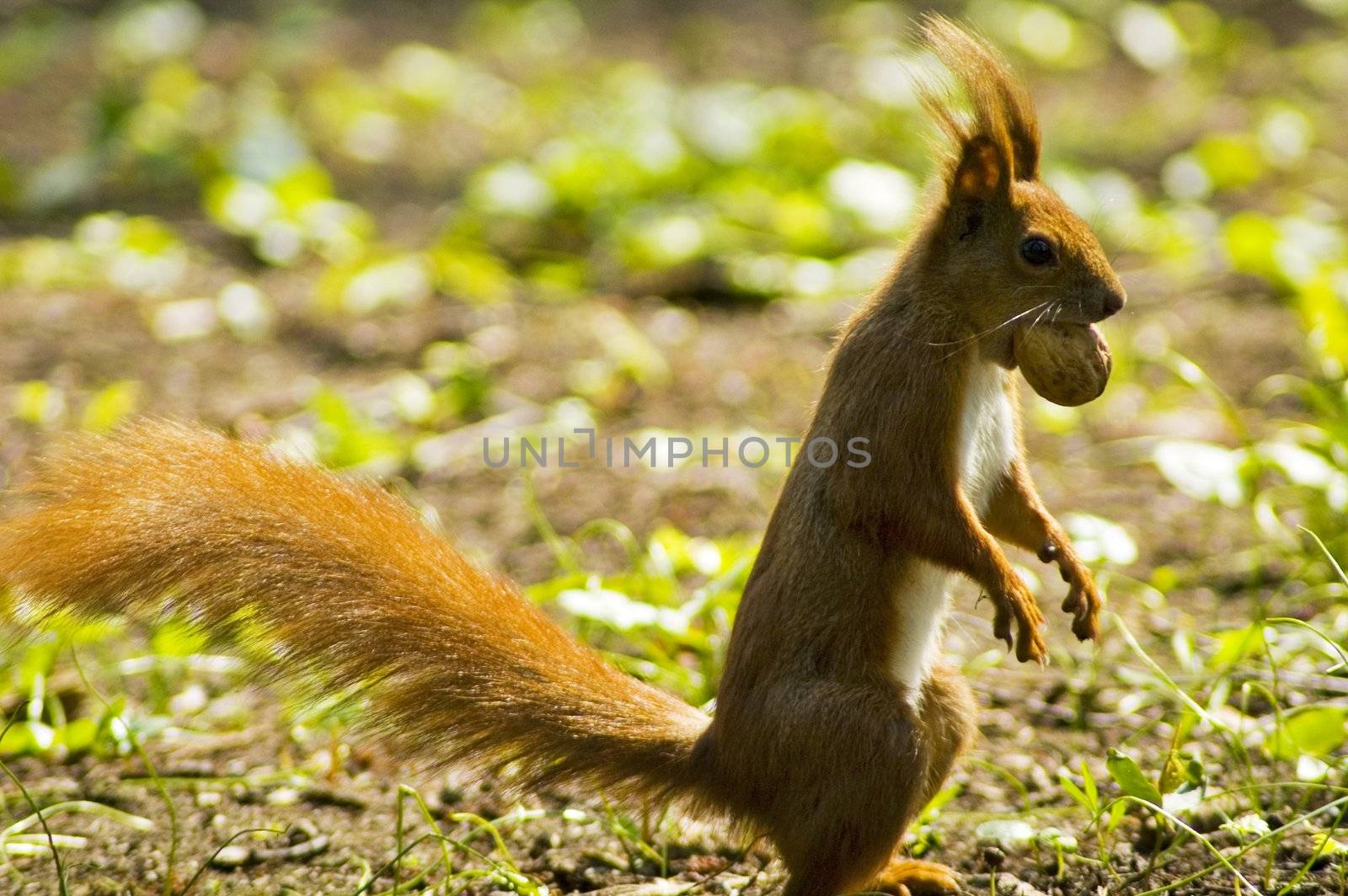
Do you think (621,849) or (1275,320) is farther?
(1275,320)

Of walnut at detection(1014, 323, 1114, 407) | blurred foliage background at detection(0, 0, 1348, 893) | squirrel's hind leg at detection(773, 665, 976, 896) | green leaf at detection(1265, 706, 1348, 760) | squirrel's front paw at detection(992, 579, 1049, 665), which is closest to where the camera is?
squirrel's hind leg at detection(773, 665, 976, 896)

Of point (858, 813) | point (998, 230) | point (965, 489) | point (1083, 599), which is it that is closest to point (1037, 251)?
point (998, 230)

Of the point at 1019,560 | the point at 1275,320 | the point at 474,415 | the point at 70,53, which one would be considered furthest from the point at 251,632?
the point at 70,53

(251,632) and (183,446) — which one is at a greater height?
(183,446)

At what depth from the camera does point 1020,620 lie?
6.98 feet

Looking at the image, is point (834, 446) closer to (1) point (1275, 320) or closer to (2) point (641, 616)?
(2) point (641, 616)

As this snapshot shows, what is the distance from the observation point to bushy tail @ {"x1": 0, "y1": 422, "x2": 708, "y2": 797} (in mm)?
1989

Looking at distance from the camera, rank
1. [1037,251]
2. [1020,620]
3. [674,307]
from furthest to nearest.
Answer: [674,307]
[1037,251]
[1020,620]

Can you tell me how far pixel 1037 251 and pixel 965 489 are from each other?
38cm

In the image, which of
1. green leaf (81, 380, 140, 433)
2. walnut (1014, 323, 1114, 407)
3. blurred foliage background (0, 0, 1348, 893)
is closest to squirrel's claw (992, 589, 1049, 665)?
blurred foliage background (0, 0, 1348, 893)

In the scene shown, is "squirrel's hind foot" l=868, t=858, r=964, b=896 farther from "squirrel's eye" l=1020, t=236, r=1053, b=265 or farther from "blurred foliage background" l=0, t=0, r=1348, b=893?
"squirrel's eye" l=1020, t=236, r=1053, b=265

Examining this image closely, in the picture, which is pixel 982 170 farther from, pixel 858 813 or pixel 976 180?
pixel 858 813

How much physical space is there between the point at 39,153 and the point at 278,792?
478cm

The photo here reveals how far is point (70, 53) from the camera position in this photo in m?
7.83
